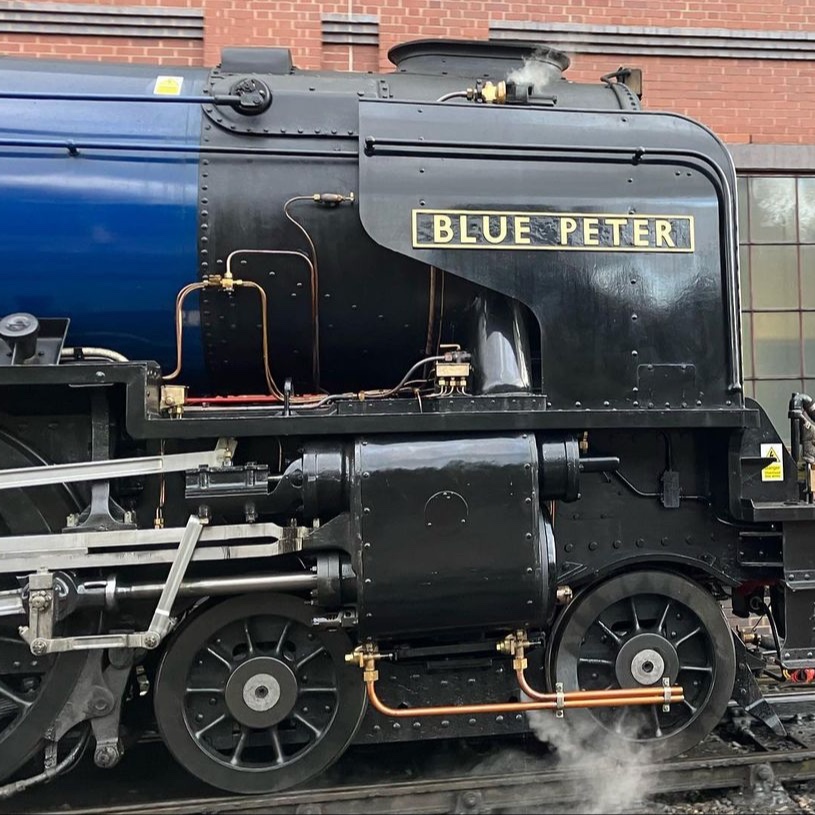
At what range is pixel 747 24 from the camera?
5.88 meters

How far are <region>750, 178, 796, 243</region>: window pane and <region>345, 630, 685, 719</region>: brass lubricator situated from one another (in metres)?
4.28

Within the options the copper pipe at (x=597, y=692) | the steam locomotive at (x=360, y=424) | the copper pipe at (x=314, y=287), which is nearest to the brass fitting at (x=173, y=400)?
the steam locomotive at (x=360, y=424)

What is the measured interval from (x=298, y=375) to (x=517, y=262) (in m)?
1.06

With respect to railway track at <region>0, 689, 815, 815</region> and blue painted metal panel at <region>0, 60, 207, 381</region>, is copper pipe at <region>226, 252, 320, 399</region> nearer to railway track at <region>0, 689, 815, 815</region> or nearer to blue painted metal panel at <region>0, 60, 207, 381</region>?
blue painted metal panel at <region>0, 60, 207, 381</region>

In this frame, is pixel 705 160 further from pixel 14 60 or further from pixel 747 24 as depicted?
pixel 747 24

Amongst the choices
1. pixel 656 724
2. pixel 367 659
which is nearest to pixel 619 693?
pixel 656 724

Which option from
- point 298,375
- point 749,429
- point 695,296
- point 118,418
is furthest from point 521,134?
point 118,418

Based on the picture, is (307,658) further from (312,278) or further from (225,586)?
(312,278)

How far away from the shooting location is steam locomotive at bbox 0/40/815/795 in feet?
8.92

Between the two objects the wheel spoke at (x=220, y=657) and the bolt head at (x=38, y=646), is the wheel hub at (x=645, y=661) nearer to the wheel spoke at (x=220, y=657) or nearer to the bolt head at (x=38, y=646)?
the wheel spoke at (x=220, y=657)

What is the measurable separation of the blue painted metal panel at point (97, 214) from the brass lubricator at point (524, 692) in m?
1.47

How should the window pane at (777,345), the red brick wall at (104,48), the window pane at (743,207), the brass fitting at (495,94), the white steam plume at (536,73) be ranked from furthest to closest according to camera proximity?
the window pane at (777,345) → the window pane at (743,207) → the red brick wall at (104,48) → the white steam plume at (536,73) → the brass fitting at (495,94)

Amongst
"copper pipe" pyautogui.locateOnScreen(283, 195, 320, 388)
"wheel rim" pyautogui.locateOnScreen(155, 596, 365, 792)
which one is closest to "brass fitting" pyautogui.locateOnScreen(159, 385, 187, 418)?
"copper pipe" pyautogui.locateOnScreen(283, 195, 320, 388)

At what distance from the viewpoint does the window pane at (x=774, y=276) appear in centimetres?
592
